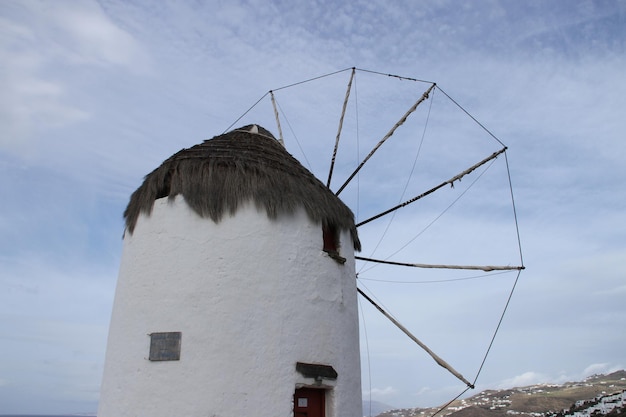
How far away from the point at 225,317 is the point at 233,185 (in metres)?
1.87

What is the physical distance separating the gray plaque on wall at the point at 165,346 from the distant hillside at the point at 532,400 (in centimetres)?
1593

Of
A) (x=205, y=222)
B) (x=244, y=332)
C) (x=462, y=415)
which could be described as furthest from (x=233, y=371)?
(x=462, y=415)

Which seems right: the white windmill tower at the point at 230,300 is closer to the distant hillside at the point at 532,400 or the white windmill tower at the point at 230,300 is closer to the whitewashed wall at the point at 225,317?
the whitewashed wall at the point at 225,317

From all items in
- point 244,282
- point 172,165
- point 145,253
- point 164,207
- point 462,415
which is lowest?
point 462,415

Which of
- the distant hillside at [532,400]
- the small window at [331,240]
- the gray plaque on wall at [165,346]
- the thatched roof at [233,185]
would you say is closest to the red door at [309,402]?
the gray plaque on wall at [165,346]

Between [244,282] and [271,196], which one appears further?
[271,196]

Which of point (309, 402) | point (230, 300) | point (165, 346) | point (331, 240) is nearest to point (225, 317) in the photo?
point (230, 300)

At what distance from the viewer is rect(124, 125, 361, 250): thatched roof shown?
6.95 metres

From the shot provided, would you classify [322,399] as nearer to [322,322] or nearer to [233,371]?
[322,322]

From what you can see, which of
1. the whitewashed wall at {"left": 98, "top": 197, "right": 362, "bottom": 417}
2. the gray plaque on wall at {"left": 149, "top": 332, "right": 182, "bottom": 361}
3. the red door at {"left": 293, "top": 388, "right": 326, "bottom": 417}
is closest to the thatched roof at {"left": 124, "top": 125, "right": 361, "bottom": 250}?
the whitewashed wall at {"left": 98, "top": 197, "right": 362, "bottom": 417}

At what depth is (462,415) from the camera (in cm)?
2319

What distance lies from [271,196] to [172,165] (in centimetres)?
168

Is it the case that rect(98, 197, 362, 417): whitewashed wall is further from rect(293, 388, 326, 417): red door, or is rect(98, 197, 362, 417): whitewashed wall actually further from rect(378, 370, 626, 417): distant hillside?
rect(378, 370, 626, 417): distant hillside

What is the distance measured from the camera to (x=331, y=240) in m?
8.09
